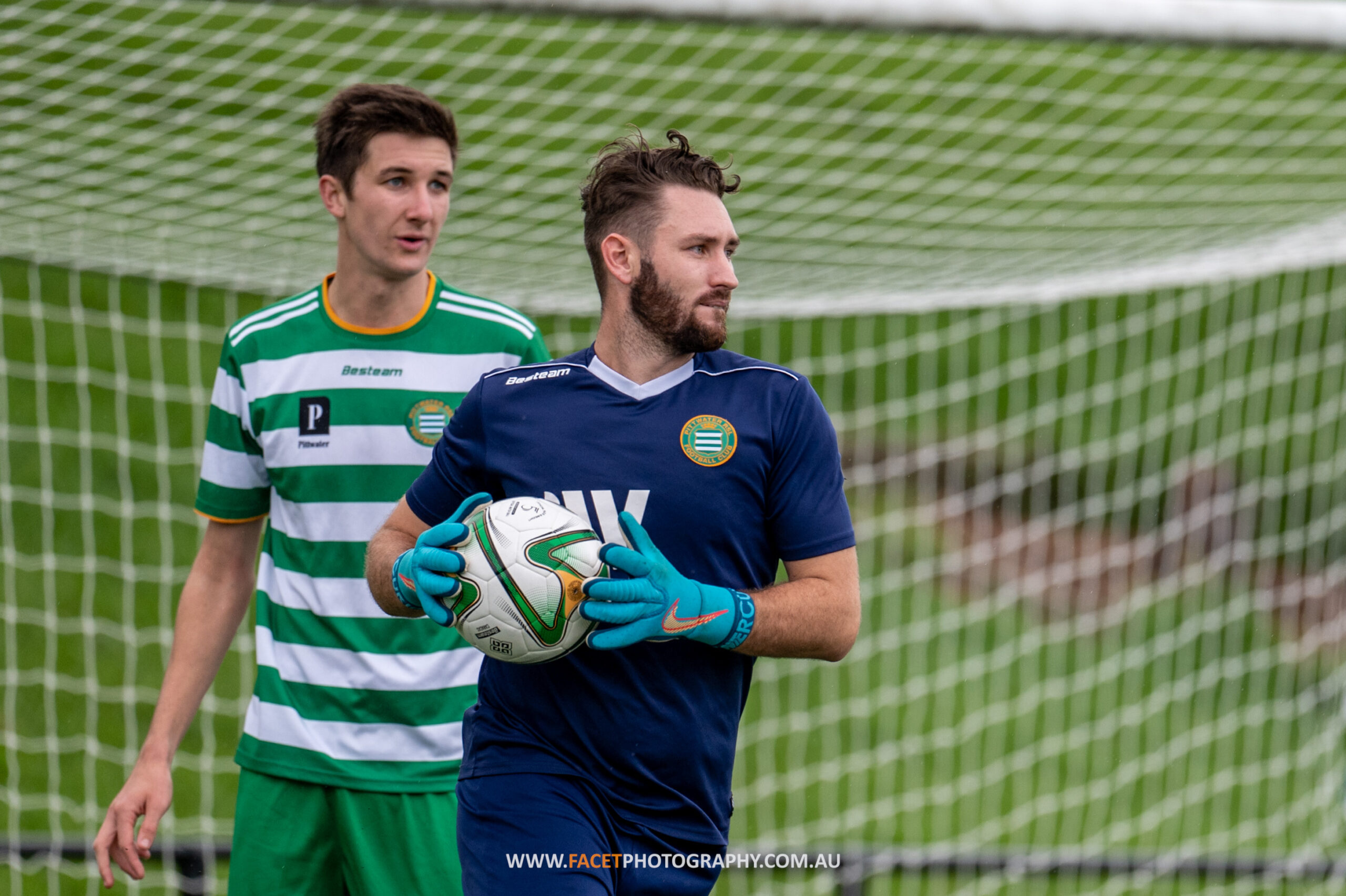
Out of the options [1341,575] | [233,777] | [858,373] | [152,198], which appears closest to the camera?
[152,198]

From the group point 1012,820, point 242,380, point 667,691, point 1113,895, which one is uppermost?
point 242,380

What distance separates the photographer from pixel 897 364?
15398 millimetres

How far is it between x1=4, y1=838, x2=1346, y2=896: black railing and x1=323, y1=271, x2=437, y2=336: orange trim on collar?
6.89 feet

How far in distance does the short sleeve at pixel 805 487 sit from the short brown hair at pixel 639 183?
418mm

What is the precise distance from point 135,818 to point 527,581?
1328mm

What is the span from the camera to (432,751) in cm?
295

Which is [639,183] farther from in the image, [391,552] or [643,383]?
[391,552]


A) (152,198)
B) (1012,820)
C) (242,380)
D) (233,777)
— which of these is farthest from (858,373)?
(242,380)

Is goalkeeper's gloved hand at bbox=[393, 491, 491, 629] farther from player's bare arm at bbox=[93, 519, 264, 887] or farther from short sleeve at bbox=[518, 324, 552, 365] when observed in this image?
player's bare arm at bbox=[93, 519, 264, 887]

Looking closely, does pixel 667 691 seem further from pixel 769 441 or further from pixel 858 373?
pixel 858 373

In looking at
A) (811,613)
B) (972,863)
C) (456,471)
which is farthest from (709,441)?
(972,863)

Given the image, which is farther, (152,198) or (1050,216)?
(1050,216)

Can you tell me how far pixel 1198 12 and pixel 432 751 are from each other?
10.3 feet

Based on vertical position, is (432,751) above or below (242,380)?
below
